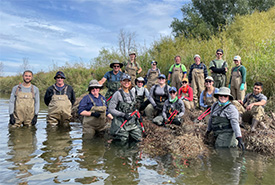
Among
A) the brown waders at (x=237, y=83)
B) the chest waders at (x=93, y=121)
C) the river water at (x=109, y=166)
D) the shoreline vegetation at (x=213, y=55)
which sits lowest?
the river water at (x=109, y=166)

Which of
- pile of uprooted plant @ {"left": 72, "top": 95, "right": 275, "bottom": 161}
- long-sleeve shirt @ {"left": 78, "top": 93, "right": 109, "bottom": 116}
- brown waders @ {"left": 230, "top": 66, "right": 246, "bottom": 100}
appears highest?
brown waders @ {"left": 230, "top": 66, "right": 246, "bottom": 100}

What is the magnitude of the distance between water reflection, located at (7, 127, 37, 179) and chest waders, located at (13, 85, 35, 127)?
35 centimetres

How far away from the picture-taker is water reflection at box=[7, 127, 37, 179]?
4.49 metres

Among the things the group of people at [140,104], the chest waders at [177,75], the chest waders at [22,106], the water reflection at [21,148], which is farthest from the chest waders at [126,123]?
the chest waders at [177,75]

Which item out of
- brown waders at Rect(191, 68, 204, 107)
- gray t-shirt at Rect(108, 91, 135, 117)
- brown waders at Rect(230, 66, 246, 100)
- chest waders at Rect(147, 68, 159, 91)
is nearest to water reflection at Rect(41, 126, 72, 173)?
gray t-shirt at Rect(108, 91, 135, 117)

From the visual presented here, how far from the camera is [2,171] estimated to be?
438cm

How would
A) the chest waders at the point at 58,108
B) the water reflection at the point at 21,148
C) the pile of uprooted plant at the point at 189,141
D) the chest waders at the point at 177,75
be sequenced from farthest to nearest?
the chest waders at the point at 177,75 < the chest waders at the point at 58,108 < the pile of uprooted plant at the point at 189,141 < the water reflection at the point at 21,148

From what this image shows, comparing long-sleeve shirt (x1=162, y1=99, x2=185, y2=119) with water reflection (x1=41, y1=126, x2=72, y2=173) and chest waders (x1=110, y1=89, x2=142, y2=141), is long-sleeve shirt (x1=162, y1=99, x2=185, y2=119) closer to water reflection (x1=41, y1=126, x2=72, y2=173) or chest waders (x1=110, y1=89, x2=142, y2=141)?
chest waders (x1=110, y1=89, x2=142, y2=141)

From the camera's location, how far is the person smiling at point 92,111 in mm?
6781

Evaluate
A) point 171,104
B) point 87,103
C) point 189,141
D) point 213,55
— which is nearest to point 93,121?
point 87,103

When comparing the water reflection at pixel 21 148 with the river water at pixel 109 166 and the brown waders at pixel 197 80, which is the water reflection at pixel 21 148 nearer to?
the river water at pixel 109 166

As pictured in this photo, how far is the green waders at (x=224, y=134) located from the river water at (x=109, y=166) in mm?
278

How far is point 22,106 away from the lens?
752cm

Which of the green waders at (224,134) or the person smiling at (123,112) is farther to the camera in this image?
the person smiling at (123,112)
